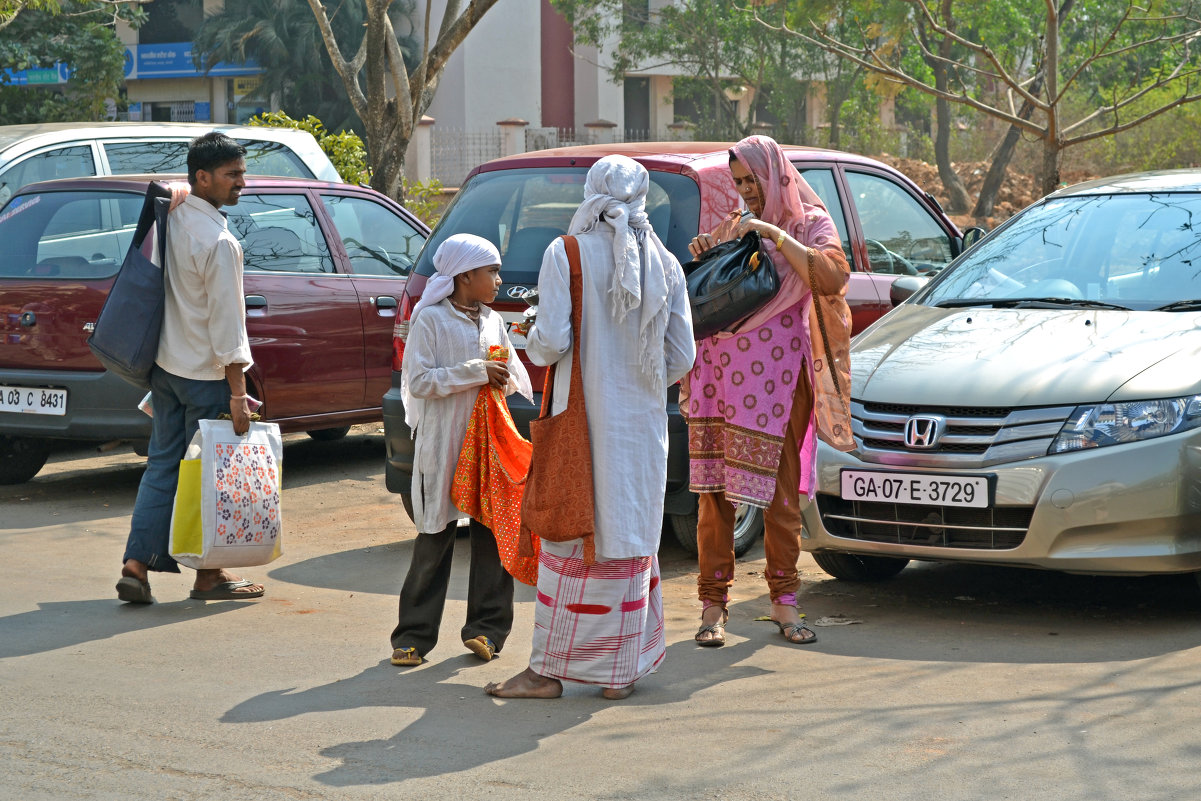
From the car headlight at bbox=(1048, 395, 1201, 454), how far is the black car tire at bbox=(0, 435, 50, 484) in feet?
20.0

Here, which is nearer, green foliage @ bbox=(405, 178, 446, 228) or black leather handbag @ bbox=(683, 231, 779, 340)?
black leather handbag @ bbox=(683, 231, 779, 340)

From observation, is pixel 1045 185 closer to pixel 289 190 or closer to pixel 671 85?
pixel 289 190

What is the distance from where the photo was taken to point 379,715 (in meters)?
4.45

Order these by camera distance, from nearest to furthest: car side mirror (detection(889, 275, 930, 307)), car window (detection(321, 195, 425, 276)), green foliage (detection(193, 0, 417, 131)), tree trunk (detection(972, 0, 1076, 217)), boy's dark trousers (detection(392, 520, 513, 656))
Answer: boy's dark trousers (detection(392, 520, 513, 656)), car side mirror (detection(889, 275, 930, 307)), car window (detection(321, 195, 425, 276)), tree trunk (detection(972, 0, 1076, 217)), green foliage (detection(193, 0, 417, 131))

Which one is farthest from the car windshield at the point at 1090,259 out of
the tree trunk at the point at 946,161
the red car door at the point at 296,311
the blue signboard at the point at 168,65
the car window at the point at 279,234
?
the blue signboard at the point at 168,65

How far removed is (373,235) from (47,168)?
2.48m

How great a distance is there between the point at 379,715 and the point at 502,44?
36.3 m

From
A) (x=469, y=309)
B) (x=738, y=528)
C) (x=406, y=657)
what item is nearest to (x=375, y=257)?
(x=738, y=528)

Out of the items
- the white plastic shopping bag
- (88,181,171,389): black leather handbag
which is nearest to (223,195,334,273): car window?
(88,181,171,389): black leather handbag

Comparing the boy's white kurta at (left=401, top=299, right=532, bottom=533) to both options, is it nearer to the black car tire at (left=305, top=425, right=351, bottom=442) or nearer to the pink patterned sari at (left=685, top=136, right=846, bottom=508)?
the pink patterned sari at (left=685, top=136, right=846, bottom=508)

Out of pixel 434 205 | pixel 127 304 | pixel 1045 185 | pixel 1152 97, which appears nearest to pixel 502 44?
pixel 1152 97

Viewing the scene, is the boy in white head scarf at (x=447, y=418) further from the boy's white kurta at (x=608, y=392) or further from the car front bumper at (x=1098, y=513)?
the car front bumper at (x=1098, y=513)

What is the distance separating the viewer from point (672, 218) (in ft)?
20.2

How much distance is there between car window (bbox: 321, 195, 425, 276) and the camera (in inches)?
360
